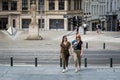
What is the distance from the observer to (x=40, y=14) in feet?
322

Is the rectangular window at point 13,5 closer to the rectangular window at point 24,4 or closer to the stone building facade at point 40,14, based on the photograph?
the stone building facade at point 40,14

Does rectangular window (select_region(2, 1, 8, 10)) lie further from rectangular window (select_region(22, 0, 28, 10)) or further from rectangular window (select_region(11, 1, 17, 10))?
rectangular window (select_region(22, 0, 28, 10))

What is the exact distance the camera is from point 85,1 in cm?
12456

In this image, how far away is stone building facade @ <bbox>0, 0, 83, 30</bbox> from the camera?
98.0 metres

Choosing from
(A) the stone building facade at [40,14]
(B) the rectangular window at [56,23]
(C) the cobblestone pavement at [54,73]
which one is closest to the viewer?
(C) the cobblestone pavement at [54,73]

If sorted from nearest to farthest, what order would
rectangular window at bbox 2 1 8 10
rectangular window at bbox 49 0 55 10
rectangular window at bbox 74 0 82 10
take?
rectangular window at bbox 49 0 55 10, rectangular window at bbox 2 1 8 10, rectangular window at bbox 74 0 82 10

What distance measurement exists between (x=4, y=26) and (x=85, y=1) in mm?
30634

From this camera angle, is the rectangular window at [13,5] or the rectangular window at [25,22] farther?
the rectangular window at [13,5]

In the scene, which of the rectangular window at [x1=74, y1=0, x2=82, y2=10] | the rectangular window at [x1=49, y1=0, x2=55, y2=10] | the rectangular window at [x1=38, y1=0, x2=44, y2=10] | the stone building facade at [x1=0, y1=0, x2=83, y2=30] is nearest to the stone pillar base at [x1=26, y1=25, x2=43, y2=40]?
the stone building facade at [x1=0, y1=0, x2=83, y2=30]

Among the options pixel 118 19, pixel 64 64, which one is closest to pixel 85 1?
pixel 118 19

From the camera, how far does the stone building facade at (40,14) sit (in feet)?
322

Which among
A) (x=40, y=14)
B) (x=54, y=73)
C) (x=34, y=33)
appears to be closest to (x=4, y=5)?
(x=40, y=14)

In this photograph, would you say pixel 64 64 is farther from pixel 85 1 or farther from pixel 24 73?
pixel 85 1

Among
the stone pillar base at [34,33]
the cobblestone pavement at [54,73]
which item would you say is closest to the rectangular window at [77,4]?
the stone pillar base at [34,33]
